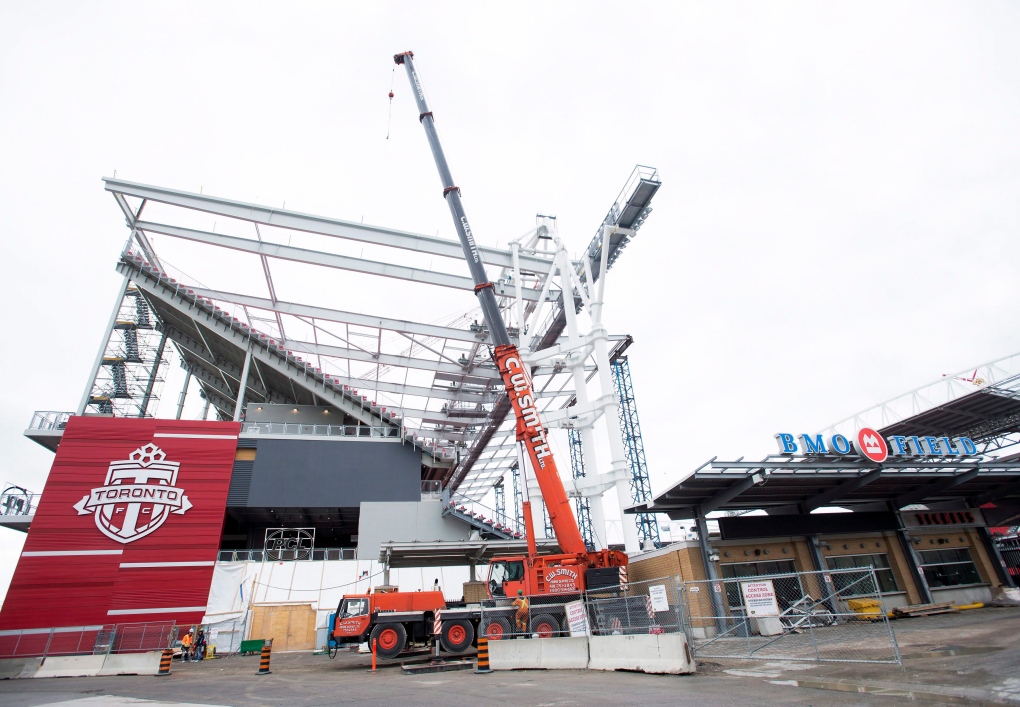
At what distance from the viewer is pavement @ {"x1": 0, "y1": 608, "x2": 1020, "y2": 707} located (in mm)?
7660

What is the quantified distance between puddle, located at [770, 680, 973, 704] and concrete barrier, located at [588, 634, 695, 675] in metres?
2.20

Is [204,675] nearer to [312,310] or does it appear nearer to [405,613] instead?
[405,613]

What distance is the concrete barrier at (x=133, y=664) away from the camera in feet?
61.2

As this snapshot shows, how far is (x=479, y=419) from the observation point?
4125cm

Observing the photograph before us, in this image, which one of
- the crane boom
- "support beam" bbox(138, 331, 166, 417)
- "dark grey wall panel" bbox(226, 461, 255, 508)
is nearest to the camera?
the crane boom

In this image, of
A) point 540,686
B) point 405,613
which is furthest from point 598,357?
point 540,686

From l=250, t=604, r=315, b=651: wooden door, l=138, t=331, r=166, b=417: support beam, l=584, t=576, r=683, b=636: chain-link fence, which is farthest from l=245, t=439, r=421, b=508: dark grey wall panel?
l=584, t=576, r=683, b=636: chain-link fence

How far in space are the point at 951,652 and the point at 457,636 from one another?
1225 centimetres

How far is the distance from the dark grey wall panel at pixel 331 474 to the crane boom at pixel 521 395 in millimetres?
16049

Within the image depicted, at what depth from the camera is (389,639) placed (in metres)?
17.0

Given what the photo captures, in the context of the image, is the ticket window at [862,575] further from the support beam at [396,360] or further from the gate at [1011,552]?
the support beam at [396,360]

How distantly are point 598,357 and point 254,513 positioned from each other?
2378 cm

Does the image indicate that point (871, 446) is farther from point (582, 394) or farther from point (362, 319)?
point (362, 319)

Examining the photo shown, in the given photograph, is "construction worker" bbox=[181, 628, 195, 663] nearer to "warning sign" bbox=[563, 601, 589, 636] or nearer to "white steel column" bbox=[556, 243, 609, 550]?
"white steel column" bbox=[556, 243, 609, 550]
